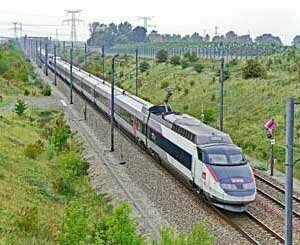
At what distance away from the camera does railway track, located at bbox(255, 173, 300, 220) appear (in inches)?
895

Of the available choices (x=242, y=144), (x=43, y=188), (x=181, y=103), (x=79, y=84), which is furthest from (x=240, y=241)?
(x=79, y=84)

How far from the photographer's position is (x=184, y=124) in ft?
83.4

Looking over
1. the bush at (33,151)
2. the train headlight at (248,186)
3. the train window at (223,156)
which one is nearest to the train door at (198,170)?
the train window at (223,156)

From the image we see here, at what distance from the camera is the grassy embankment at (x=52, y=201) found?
13.0 meters

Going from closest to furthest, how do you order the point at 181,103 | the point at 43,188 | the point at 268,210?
the point at 268,210
the point at 43,188
the point at 181,103

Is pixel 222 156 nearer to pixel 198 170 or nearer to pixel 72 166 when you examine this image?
pixel 198 170

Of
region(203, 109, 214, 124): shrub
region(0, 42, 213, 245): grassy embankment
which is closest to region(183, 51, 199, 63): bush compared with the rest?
region(203, 109, 214, 124): shrub

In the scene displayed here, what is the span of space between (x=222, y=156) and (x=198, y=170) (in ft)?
3.83

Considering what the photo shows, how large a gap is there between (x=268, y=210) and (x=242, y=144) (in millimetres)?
12801

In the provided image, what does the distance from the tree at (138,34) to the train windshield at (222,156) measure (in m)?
169

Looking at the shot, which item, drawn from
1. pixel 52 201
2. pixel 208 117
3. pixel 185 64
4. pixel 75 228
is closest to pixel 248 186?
pixel 52 201

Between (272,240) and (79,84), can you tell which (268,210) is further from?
(79,84)

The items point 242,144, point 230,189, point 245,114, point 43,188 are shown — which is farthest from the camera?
point 245,114

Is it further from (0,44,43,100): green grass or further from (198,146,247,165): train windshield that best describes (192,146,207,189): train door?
(0,44,43,100): green grass
